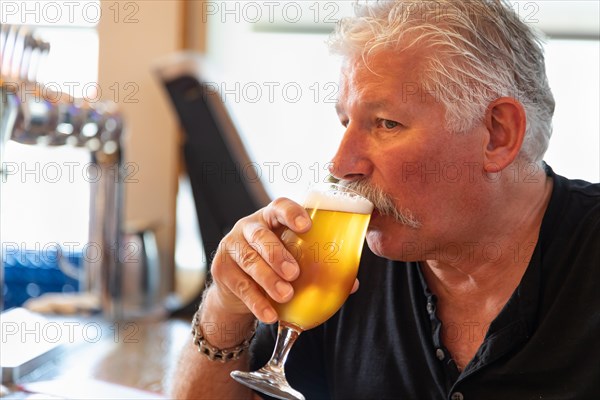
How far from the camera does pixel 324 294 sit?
41.7 inches

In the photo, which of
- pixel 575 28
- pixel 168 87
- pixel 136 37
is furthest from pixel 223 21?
pixel 575 28

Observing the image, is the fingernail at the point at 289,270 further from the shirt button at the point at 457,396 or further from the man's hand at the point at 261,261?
the shirt button at the point at 457,396

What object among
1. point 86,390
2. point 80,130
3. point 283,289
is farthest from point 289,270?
point 80,130

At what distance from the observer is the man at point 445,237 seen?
120cm

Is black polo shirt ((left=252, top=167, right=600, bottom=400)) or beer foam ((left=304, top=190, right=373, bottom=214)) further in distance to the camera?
black polo shirt ((left=252, top=167, right=600, bottom=400))

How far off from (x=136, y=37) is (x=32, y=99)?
1831 millimetres

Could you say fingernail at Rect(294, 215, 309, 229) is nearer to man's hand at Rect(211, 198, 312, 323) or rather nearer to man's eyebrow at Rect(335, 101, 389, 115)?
man's hand at Rect(211, 198, 312, 323)

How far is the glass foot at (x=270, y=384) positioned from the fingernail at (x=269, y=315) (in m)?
0.07

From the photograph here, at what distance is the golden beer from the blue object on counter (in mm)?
1522

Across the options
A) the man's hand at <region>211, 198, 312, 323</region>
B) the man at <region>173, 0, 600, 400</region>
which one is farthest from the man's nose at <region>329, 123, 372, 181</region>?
the man's hand at <region>211, 198, 312, 323</region>

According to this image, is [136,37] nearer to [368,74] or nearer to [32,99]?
[32,99]

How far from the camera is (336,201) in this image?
1078mm

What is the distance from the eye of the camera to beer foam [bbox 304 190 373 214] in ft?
3.54

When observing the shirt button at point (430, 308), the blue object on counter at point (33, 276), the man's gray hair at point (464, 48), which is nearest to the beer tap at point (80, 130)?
the blue object on counter at point (33, 276)
